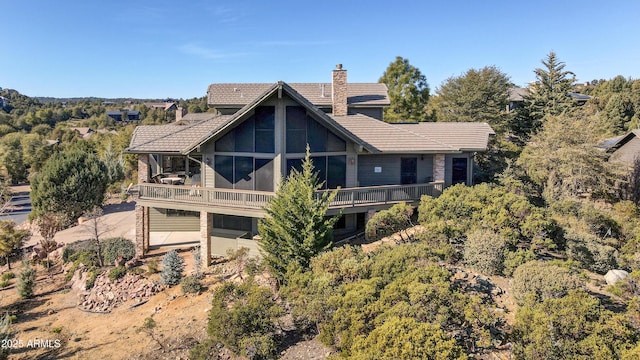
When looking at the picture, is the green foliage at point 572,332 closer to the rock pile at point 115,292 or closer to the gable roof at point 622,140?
the rock pile at point 115,292

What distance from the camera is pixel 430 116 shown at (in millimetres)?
43906

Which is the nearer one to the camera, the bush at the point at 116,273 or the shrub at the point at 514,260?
the shrub at the point at 514,260

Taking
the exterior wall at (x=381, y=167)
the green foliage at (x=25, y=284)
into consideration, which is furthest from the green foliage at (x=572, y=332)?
the green foliage at (x=25, y=284)

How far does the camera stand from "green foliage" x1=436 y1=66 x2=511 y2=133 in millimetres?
33688

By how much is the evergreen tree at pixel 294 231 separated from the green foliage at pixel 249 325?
7.56ft

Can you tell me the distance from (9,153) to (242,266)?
55.1 metres

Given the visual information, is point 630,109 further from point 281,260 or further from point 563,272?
point 281,260

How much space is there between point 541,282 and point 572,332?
86.3 inches

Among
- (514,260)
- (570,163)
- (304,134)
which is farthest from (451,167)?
(514,260)

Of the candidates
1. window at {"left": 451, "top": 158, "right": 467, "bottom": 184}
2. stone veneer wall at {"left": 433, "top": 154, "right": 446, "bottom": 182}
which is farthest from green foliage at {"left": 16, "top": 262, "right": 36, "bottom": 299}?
window at {"left": 451, "top": 158, "right": 467, "bottom": 184}

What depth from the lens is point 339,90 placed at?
21438mm

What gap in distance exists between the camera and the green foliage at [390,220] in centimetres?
1617

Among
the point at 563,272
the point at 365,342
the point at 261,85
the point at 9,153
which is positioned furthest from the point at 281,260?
the point at 9,153

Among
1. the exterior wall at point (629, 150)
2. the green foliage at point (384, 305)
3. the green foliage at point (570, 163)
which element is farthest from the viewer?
the exterior wall at point (629, 150)
